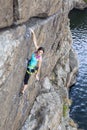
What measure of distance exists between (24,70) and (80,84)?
2921 cm

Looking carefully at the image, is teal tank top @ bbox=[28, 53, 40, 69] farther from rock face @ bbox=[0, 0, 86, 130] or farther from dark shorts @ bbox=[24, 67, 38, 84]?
rock face @ bbox=[0, 0, 86, 130]

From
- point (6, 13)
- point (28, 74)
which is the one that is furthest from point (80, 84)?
point (6, 13)

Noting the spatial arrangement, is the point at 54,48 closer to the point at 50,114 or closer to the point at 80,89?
the point at 50,114

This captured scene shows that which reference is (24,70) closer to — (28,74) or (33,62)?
(28,74)

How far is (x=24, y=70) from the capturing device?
25031 millimetres

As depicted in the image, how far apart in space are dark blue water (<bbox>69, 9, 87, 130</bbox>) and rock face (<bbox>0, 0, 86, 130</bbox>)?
554cm

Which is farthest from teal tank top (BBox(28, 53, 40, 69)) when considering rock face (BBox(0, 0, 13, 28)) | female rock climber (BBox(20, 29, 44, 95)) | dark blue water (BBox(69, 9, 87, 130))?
dark blue water (BBox(69, 9, 87, 130))

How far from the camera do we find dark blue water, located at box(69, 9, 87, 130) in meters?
44.6

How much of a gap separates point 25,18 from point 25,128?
420 inches

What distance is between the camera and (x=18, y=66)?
2320 cm

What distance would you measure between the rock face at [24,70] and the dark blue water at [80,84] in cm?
554

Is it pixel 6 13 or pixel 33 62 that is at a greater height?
pixel 6 13

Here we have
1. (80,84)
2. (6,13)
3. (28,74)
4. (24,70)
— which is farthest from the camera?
(80,84)

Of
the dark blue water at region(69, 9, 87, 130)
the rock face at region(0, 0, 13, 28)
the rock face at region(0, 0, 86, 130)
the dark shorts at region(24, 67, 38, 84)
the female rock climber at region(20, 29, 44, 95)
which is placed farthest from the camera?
the dark blue water at region(69, 9, 87, 130)
